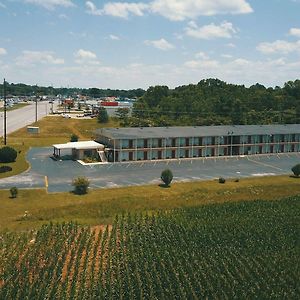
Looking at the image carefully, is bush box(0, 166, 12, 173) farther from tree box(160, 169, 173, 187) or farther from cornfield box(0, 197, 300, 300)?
cornfield box(0, 197, 300, 300)

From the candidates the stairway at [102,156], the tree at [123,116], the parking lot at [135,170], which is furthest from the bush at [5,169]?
the tree at [123,116]

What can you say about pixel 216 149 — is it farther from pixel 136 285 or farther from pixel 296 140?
pixel 136 285

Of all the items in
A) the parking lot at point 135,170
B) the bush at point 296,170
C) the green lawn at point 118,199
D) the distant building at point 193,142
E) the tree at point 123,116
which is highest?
the tree at point 123,116

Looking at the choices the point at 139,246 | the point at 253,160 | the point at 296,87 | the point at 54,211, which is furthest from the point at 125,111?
the point at 139,246

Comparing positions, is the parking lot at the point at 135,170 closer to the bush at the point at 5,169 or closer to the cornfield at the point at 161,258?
the bush at the point at 5,169

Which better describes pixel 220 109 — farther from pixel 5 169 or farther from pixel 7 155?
pixel 5 169

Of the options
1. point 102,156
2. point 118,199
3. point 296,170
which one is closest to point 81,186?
point 118,199
